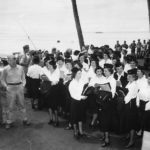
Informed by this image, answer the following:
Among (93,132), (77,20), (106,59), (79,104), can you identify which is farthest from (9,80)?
(77,20)

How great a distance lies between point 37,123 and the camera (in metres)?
7.64

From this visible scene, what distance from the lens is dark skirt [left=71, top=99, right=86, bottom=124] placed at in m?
6.31

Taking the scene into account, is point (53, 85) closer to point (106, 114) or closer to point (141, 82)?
point (106, 114)

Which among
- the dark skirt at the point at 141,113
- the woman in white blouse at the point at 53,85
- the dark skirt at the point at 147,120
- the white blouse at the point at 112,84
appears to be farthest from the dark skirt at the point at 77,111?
the dark skirt at the point at 147,120

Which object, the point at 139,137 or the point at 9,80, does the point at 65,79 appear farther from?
the point at 139,137

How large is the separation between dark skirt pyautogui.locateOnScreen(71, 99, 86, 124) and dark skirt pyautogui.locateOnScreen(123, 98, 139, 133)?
3.22 feet

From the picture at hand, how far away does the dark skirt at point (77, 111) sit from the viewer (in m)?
6.31

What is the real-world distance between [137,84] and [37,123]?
10.4 feet

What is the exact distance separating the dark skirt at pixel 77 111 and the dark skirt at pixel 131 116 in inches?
38.7

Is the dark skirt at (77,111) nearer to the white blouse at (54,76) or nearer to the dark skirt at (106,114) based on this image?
the dark skirt at (106,114)

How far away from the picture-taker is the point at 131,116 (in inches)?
229

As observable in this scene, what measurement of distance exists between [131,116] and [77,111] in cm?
121

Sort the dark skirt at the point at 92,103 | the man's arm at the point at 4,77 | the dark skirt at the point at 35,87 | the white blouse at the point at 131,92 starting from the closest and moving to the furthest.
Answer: the white blouse at the point at 131,92, the man's arm at the point at 4,77, the dark skirt at the point at 92,103, the dark skirt at the point at 35,87

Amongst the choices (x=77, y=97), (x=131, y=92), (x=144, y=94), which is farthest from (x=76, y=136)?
(x=144, y=94)
